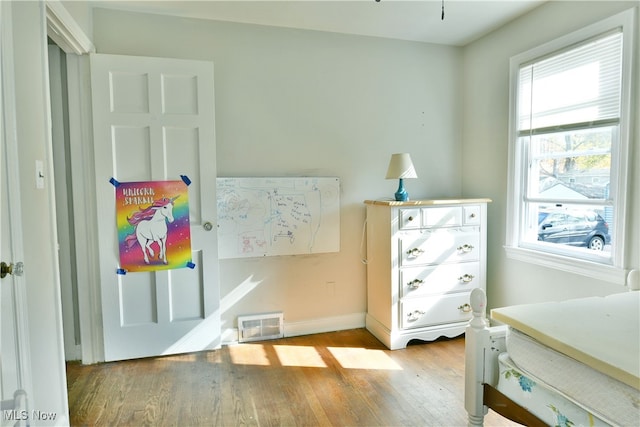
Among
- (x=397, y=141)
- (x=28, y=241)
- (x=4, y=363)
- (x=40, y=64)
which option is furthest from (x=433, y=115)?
(x=4, y=363)

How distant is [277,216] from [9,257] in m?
1.81

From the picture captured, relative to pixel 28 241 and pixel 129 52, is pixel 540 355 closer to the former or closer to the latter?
pixel 28 241

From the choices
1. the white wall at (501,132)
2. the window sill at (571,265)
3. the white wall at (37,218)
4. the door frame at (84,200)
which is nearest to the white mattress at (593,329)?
the window sill at (571,265)

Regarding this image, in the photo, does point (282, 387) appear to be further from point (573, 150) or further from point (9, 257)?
point (573, 150)

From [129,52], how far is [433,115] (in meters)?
2.53

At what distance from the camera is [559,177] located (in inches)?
104

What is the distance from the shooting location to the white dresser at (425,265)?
110 inches

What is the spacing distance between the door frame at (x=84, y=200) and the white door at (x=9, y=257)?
3.92 ft

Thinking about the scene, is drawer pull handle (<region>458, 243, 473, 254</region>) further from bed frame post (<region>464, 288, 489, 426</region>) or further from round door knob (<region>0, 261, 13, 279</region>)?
round door knob (<region>0, 261, 13, 279</region>)

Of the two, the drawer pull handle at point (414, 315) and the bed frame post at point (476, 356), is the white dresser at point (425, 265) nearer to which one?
the drawer pull handle at point (414, 315)

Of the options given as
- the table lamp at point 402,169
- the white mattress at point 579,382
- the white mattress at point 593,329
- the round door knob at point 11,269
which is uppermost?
the table lamp at point 402,169

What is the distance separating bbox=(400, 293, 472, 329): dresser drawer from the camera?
2829 millimetres

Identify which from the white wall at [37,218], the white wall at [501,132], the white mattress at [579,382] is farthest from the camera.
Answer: the white wall at [501,132]

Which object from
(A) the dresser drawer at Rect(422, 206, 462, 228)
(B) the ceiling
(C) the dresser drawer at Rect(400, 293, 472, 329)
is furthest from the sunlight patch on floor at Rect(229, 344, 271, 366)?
(B) the ceiling
